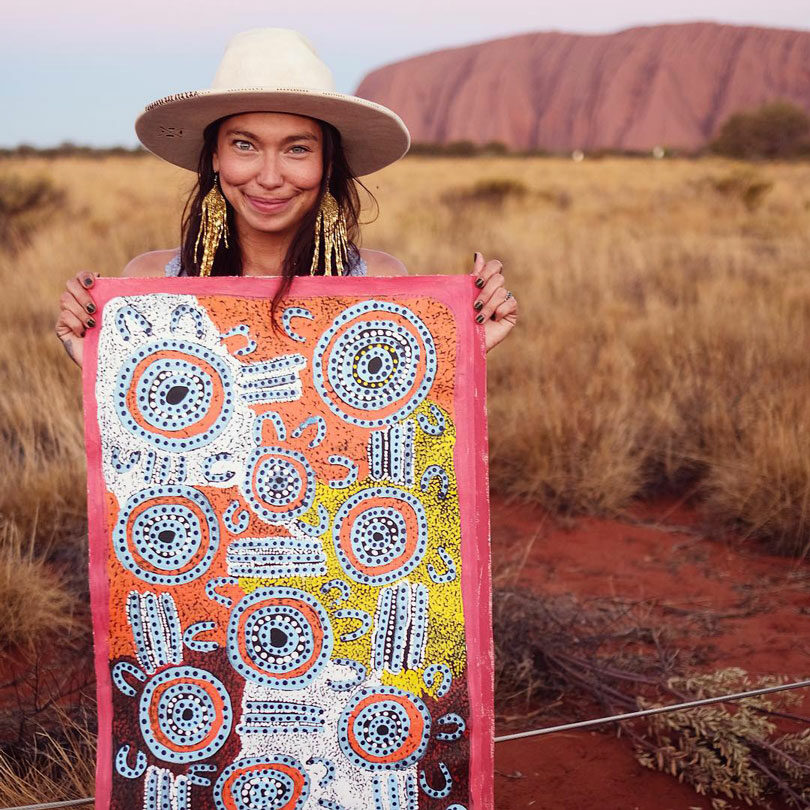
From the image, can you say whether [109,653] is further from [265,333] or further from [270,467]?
[265,333]

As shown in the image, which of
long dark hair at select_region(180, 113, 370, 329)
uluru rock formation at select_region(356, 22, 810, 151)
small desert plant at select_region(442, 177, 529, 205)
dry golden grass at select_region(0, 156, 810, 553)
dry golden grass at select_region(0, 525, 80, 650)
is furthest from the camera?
uluru rock formation at select_region(356, 22, 810, 151)

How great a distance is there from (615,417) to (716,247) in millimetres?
6122

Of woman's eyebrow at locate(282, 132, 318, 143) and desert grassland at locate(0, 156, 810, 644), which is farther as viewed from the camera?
desert grassland at locate(0, 156, 810, 644)

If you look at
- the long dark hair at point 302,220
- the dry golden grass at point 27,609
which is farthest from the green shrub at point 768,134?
the long dark hair at point 302,220

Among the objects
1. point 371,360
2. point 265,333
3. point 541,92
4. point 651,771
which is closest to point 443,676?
point 371,360

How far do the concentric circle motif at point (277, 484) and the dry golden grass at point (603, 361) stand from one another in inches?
51.6

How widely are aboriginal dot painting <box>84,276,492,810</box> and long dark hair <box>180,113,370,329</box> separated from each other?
263 mm

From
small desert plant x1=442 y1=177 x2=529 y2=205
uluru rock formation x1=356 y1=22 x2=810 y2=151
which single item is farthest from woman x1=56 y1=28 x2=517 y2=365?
uluru rock formation x1=356 y1=22 x2=810 y2=151

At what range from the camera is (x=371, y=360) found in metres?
1.71

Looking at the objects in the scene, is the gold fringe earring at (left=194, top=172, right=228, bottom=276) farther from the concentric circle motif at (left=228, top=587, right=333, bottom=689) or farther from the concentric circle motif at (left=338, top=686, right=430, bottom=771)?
the concentric circle motif at (left=338, top=686, right=430, bottom=771)

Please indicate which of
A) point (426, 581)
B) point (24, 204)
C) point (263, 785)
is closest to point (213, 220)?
point (426, 581)

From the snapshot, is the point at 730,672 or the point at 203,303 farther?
the point at 730,672

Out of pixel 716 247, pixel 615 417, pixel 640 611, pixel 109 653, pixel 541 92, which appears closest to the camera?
pixel 109 653

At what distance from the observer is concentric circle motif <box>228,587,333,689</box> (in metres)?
1.66
